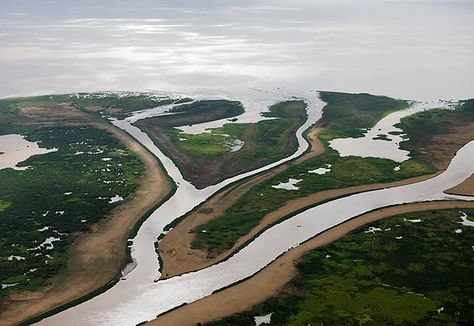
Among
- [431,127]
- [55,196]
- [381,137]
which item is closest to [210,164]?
[55,196]

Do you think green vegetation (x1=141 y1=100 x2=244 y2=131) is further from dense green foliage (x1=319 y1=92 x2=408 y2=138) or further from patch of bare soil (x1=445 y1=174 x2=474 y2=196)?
patch of bare soil (x1=445 y1=174 x2=474 y2=196)

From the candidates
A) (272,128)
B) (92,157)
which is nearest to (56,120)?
(92,157)

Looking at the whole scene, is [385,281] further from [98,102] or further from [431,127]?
Result: [98,102]

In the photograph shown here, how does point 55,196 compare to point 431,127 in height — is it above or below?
below

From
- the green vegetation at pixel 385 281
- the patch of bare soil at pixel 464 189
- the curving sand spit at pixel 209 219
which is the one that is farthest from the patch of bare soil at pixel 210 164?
the patch of bare soil at pixel 464 189

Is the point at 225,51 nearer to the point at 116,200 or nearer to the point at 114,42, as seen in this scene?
the point at 114,42

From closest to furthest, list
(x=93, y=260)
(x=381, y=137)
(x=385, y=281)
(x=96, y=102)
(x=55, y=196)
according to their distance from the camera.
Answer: (x=385, y=281) → (x=93, y=260) → (x=55, y=196) → (x=381, y=137) → (x=96, y=102)
